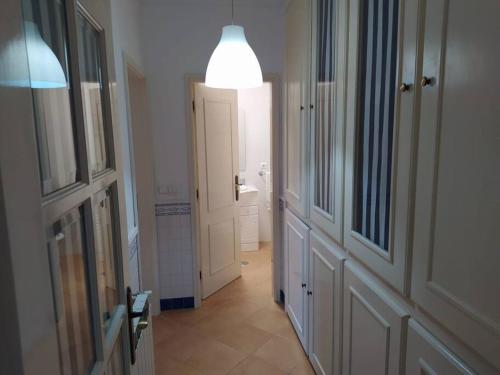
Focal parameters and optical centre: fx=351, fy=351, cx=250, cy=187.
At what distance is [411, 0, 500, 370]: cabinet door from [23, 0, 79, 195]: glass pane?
0.87 m

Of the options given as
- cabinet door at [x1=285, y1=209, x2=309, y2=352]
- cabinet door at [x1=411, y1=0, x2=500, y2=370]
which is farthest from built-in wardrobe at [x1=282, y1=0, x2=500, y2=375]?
cabinet door at [x1=285, y1=209, x2=309, y2=352]

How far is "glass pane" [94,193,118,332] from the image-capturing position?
841 mm

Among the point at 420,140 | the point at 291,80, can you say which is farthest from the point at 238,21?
the point at 420,140

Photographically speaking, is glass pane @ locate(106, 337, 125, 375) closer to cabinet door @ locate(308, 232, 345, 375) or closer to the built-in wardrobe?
the built-in wardrobe

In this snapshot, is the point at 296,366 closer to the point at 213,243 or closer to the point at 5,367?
the point at 213,243

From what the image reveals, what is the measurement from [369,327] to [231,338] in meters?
1.61

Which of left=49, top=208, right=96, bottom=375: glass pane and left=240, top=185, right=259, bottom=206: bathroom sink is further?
left=240, top=185, right=259, bottom=206: bathroom sink

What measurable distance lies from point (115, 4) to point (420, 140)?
182cm

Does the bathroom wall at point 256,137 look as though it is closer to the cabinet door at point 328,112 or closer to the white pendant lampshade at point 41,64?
the cabinet door at point 328,112

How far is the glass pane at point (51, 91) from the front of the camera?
21.7 inches

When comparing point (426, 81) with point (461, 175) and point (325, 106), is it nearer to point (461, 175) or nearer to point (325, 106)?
point (461, 175)

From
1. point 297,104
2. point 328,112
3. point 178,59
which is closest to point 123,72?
point 178,59

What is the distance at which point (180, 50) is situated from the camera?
2.96 m

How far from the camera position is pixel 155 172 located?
9.96 feet
